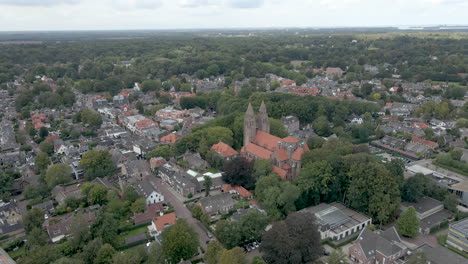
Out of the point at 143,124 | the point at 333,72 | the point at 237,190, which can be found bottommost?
the point at 333,72

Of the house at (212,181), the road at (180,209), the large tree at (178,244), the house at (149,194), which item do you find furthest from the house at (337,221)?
the house at (149,194)

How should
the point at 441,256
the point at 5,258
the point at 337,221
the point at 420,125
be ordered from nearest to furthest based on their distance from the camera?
the point at 441,256 < the point at 5,258 < the point at 337,221 < the point at 420,125

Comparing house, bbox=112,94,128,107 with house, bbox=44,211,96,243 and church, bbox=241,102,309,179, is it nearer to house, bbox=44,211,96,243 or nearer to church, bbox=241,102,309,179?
church, bbox=241,102,309,179

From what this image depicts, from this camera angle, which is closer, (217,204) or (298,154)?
(217,204)

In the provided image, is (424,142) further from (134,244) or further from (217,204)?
(134,244)

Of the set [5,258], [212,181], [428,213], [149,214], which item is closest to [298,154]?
[212,181]

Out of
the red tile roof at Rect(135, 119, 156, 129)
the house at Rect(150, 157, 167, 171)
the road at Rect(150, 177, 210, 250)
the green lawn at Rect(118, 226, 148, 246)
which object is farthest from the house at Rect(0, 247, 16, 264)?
the red tile roof at Rect(135, 119, 156, 129)

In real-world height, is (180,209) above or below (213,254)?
below

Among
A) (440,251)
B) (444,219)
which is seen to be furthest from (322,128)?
(440,251)
